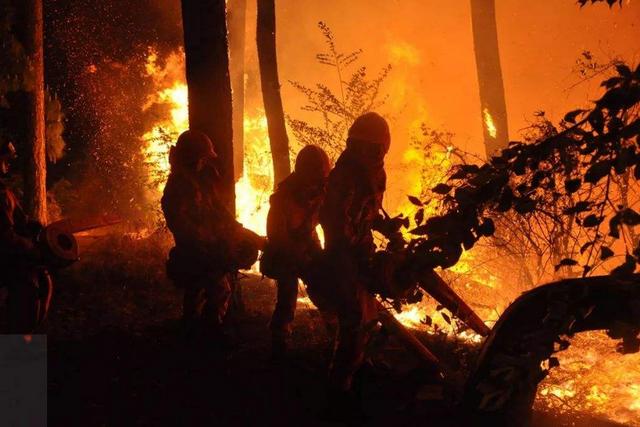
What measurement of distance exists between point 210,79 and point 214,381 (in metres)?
3.97

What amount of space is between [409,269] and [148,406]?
328cm

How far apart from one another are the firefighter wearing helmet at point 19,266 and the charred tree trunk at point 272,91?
5.30 m

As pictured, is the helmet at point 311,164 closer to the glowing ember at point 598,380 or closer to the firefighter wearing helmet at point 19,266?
the firefighter wearing helmet at point 19,266

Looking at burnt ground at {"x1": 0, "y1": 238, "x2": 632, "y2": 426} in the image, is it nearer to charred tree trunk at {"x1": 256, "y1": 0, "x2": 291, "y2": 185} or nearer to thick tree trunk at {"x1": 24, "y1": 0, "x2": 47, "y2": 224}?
charred tree trunk at {"x1": 256, "y1": 0, "x2": 291, "y2": 185}

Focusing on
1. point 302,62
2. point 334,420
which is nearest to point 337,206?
point 334,420

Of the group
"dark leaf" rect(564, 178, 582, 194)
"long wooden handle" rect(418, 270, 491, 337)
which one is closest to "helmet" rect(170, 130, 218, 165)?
"long wooden handle" rect(418, 270, 491, 337)

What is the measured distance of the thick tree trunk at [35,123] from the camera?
11.2 m

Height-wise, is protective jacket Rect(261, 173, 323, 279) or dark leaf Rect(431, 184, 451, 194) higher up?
protective jacket Rect(261, 173, 323, 279)

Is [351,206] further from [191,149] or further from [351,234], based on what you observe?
[191,149]

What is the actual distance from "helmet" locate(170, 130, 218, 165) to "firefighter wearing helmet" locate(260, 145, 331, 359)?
0.98 m

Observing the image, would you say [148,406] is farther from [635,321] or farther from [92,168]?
[92,168]

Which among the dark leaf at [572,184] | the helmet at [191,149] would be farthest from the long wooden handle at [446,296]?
the helmet at [191,149]

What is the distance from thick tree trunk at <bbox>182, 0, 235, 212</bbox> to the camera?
Answer: 7.35 m

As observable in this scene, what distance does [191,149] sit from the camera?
19.9 feet
